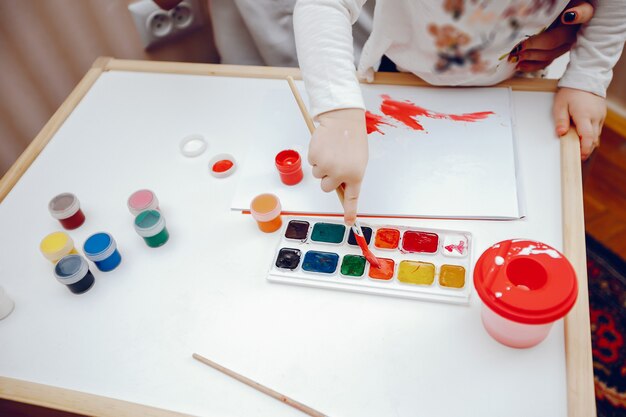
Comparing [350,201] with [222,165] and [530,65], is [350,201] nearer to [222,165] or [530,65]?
[222,165]

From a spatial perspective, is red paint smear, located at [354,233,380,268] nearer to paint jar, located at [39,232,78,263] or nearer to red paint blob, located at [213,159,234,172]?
red paint blob, located at [213,159,234,172]

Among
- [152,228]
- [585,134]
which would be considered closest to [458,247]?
[585,134]

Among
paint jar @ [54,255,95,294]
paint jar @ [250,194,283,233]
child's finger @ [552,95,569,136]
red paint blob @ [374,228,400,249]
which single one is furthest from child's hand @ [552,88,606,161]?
paint jar @ [54,255,95,294]

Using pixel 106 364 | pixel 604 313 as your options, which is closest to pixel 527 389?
pixel 106 364

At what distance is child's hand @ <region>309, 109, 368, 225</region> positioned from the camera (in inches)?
24.0

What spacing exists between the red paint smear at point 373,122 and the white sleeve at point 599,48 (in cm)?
28

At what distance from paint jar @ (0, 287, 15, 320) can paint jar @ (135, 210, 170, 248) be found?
0.18 meters

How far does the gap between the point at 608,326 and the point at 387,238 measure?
777 mm

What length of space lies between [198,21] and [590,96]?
909 millimetres

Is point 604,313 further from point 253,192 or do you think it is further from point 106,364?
point 106,364

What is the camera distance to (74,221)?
709mm

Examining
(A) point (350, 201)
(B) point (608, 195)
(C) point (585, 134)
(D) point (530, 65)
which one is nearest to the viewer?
(A) point (350, 201)

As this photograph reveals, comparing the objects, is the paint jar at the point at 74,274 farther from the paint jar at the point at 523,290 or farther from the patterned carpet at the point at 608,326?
the patterned carpet at the point at 608,326

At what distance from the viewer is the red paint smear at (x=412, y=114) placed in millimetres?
771
